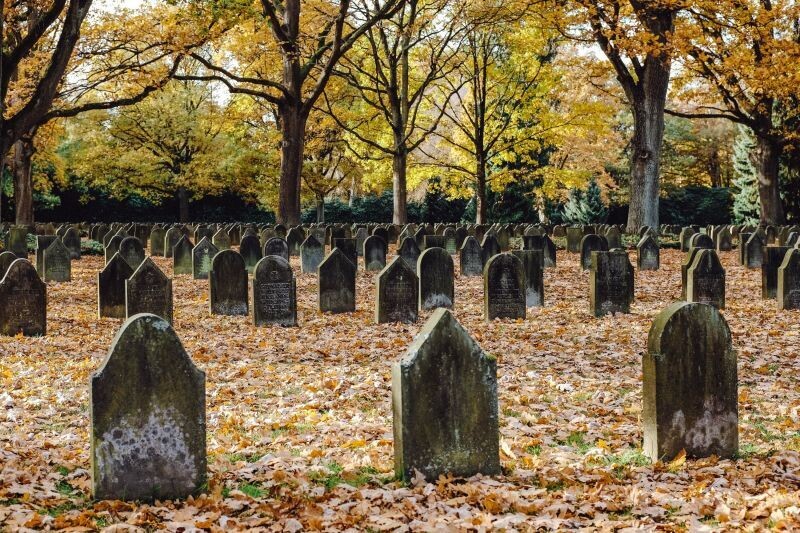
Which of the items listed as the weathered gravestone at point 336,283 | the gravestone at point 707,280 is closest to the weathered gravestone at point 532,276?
the gravestone at point 707,280

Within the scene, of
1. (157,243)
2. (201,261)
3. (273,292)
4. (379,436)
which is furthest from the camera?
(157,243)

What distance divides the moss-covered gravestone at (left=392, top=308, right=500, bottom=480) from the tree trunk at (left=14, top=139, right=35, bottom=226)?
2825 centimetres

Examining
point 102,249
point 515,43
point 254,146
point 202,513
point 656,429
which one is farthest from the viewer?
point 254,146

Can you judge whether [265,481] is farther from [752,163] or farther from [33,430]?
[752,163]

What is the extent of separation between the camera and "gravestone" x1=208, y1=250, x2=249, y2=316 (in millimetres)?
12969

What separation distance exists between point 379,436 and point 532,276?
24.4 feet

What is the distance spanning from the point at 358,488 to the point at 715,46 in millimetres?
25504

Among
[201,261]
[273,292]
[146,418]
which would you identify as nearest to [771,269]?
[273,292]

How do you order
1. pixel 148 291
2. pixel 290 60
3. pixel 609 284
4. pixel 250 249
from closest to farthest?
pixel 148 291
pixel 609 284
pixel 250 249
pixel 290 60

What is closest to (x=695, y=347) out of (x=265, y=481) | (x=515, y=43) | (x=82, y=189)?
(x=265, y=481)

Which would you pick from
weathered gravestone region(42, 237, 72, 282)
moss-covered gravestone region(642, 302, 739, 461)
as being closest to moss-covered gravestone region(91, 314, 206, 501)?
moss-covered gravestone region(642, 302, 739, 461)

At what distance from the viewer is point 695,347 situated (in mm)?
5672

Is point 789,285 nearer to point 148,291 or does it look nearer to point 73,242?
point 148,291

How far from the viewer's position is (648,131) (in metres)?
24.7
